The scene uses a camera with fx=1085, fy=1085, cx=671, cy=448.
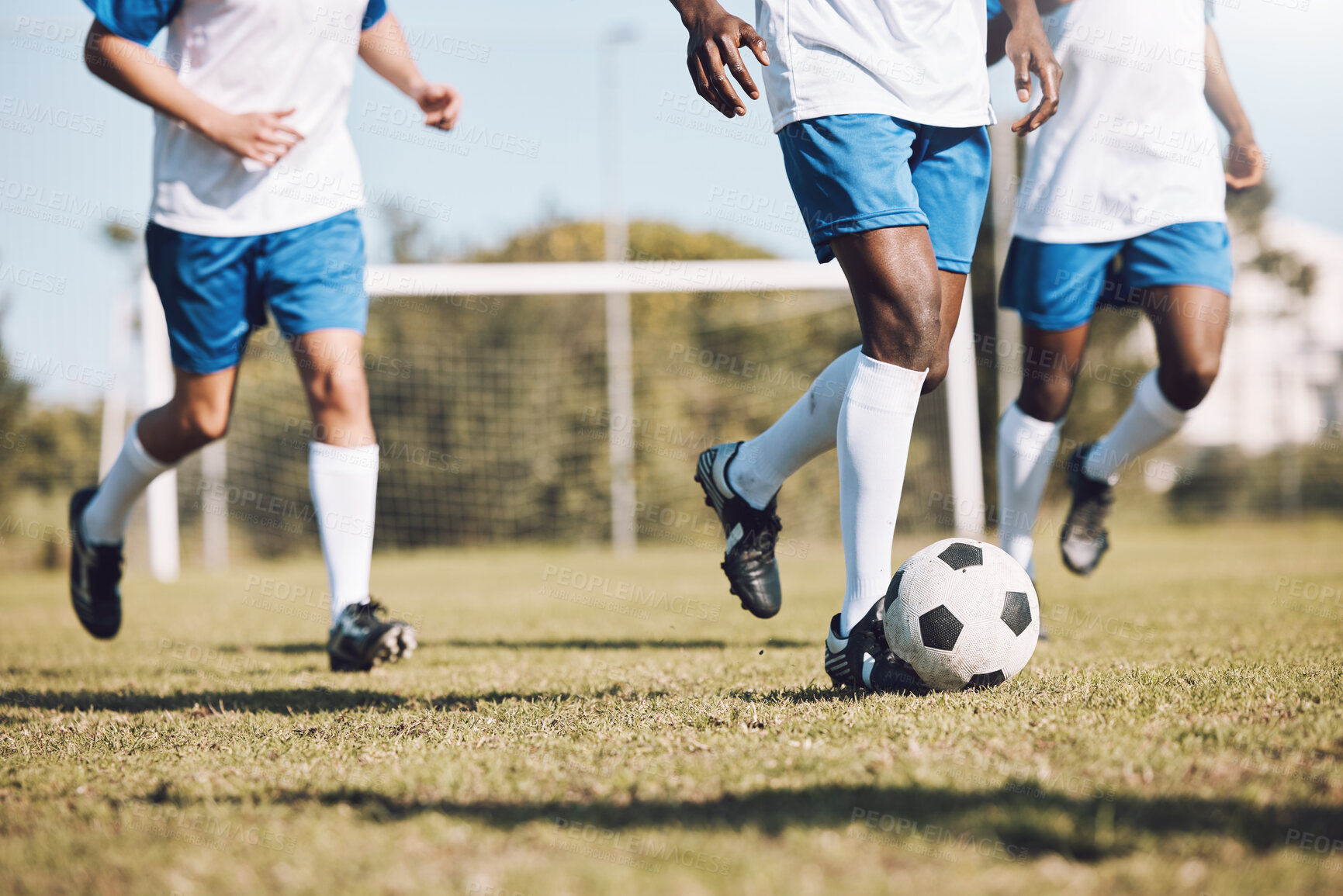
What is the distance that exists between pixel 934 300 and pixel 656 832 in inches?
59.9

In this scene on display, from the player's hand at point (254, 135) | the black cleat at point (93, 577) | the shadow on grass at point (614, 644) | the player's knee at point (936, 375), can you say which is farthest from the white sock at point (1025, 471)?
the black cleat at point (93, 577)

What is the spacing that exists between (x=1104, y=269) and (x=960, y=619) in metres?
2.07

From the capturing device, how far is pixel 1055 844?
1.38 metres

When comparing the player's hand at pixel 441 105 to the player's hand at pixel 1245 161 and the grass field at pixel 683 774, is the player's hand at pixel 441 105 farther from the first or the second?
the player's hand at pixel 1245 161

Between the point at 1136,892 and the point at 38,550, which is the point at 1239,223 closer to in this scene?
the point at 38,550

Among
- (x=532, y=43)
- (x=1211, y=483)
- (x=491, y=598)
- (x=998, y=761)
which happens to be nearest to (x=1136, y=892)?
(x=998, y=761)

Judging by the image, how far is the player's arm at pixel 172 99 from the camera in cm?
327

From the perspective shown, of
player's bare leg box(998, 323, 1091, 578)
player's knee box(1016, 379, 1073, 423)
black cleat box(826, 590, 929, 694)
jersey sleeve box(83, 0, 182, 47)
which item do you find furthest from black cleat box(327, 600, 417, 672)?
player's knee box(1016, 379, 1073, 423)

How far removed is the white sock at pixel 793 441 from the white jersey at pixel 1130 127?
1424 mm

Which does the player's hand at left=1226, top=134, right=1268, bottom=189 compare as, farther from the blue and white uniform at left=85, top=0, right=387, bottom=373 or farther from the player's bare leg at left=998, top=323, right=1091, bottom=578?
the blue and white uniform at left=85, top=0, right=387, bottom=373

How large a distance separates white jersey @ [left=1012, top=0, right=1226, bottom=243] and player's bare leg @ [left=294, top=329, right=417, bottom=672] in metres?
2.47

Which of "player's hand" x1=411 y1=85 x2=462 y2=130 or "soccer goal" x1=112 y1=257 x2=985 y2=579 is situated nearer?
"player's hand" x1=411 y1=85 x2=462 y2=130

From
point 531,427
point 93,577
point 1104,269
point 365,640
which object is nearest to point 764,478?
point 365,640

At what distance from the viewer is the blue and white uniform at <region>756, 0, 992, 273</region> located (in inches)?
99.4
